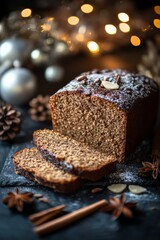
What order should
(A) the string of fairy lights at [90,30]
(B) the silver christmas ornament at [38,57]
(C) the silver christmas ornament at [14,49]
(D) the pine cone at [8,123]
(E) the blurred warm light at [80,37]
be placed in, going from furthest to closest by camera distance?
1. (E) the blurred warm light at [80,37]
2. (B) the silver christmas ornament at [38,57]
3. (C) the silver christmas ornament at [14,49]
4. (A) the string of fairy lights at [90,30]
5. (D) the pine cone at [8,123]

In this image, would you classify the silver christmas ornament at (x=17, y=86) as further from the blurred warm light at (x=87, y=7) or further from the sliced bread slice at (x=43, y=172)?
the sliced bread slice at (x=43, y=172)

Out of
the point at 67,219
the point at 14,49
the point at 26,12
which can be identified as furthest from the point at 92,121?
the point at 14,49

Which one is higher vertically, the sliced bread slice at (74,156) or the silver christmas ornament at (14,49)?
the silver christmas ornament at (14,49)

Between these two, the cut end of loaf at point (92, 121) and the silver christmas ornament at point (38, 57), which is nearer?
the cut end of loaf at point (92, 121)

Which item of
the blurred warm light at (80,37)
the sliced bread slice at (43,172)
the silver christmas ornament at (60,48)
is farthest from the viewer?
the blurred warm light at (80,37)

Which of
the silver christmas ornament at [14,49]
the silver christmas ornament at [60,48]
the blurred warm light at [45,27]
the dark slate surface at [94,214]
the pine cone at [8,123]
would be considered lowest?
the dark slate surface at [94,214]

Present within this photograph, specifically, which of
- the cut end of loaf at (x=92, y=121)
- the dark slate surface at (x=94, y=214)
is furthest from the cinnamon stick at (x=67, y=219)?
the cut end of loaf at (x=92, y=121)
